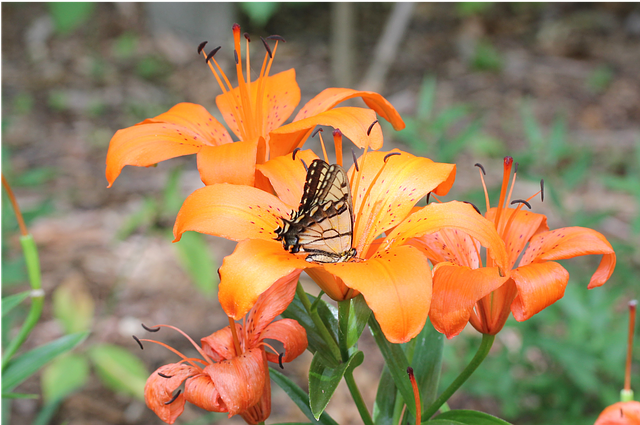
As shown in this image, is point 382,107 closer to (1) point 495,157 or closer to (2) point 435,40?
(1) point 495,157

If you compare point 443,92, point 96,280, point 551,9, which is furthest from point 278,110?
point 551,9

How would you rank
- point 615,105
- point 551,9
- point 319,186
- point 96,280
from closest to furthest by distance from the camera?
point 319,186
point 96,280
point 615,105
point 551,9

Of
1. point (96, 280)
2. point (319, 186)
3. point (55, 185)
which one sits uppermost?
point (319, 186)

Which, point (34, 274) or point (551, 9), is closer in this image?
point (34, 274)

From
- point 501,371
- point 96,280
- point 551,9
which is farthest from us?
point 551,9

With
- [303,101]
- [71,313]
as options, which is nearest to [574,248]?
[71,313]

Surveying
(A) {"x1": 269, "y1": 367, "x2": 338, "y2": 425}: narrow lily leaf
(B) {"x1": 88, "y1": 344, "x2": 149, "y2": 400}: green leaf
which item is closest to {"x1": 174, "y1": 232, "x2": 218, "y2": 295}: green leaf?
(B) {"x1": 88, "y1": 344, "x2": 149, "y2": 400}: green leaf

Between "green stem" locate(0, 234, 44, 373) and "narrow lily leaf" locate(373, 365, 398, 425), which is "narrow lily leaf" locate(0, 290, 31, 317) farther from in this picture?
"narrow lily leaf" locate(373, 365, 398, 425)

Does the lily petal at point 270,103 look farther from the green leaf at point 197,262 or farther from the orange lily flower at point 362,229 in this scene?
the green leaf at point 197,262
